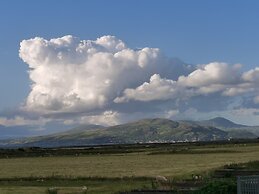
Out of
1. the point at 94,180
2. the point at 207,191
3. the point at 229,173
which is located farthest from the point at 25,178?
the point at 207,191

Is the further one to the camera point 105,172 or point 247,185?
point 105,172

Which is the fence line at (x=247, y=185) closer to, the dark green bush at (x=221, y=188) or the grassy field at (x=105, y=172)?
the dark green bush at (x=221, y=188)

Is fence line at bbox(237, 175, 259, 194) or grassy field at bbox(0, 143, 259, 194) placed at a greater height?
fence line at bbox(237, 175, 259, 194)

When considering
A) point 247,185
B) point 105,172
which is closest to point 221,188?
point 247,185

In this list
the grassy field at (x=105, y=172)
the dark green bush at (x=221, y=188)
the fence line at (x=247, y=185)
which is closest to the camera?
the fence line at (x=247, y=185)

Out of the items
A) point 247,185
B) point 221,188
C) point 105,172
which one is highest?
point 247,185

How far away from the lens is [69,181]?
2250 inches

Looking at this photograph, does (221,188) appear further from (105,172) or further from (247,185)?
(105,172)

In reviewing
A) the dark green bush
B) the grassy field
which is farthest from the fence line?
the grassy field

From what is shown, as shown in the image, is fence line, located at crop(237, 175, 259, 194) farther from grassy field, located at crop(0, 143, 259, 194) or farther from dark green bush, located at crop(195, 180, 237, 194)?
grassy field, located at crop(0, 143, 259, 194)

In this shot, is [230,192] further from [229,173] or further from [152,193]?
[229,173]

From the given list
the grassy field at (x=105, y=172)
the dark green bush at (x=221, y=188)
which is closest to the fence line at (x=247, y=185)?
the dark green bush at (x=221, y=188)

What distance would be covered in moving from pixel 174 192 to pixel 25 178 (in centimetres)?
3582

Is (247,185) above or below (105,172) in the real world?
above
